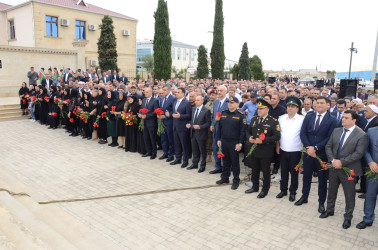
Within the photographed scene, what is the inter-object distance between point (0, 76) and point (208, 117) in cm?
1791

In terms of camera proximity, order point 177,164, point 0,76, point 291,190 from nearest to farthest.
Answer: point 291,190 < point 177,164 < point 0,76

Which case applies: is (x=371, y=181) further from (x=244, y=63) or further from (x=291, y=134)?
(x=244, y=63)

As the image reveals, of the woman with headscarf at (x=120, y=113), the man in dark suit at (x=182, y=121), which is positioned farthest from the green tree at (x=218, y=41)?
Answer: the man in dark suit at (x=182, y=121)

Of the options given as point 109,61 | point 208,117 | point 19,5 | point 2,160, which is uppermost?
point 19,5

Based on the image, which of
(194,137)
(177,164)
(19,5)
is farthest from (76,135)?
(19,5)

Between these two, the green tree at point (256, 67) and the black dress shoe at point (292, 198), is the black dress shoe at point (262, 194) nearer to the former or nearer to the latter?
the black dress shoe at point (292, 198)

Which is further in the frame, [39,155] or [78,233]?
[39,155]

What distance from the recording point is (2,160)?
8.54 metres

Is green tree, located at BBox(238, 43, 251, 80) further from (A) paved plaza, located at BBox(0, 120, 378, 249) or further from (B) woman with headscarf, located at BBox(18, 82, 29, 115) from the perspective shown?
(A) paved plaza, located at BBox(0, 120, 378, 249)

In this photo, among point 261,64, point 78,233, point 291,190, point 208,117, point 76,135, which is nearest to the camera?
point 78,233

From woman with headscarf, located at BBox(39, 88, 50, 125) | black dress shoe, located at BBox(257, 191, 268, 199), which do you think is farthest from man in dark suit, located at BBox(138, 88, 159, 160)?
woman with headscarf, located at BBox(39, 88, 50, 125)

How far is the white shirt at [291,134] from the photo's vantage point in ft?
18.6

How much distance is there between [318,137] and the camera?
5.36 metres

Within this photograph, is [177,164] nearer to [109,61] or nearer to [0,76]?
[0,76]
